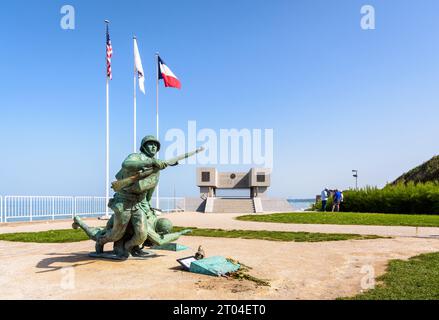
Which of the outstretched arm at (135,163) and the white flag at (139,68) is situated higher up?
the white flag at (139,68)

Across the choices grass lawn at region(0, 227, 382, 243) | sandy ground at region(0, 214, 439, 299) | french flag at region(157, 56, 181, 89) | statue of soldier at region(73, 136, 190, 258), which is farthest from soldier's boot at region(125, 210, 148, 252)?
french flag at region(157, 56, 181, 89)

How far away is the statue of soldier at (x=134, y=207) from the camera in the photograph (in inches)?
236

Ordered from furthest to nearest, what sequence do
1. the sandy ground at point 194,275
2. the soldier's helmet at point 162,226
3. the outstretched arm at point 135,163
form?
the soldier's helmet at point 162,226, the outstretched arm at point 135,163, the sandy ground at point 194,275

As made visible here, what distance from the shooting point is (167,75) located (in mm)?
21375

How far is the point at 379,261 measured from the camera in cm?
700

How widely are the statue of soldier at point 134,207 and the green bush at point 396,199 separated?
2134 centimetres

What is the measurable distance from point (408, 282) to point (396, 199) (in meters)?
21.2

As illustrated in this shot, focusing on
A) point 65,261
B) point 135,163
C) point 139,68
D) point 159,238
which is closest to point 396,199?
point 139,68

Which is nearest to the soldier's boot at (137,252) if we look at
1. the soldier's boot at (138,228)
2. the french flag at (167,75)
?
the soldier's boot at (138,228)

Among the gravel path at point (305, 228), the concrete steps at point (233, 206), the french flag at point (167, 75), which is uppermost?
the french flag at point (167, 75)

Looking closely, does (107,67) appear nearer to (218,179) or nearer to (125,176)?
(125,176)

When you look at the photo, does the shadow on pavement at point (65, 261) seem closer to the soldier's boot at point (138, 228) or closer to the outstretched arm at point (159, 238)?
the soldier's boot at point (138, 228)

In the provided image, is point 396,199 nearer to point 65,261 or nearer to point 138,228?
point 138,228

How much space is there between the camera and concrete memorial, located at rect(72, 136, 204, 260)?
5930 mm
